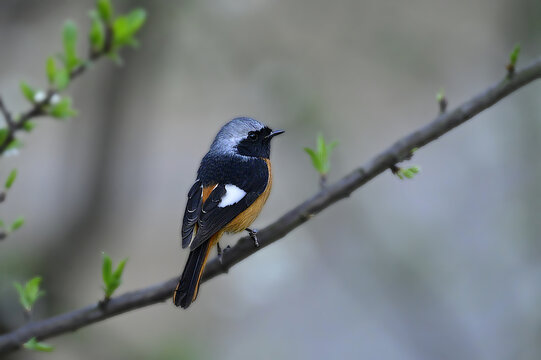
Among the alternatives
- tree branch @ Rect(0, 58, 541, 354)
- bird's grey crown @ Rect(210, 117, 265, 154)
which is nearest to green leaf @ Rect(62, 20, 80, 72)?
tree branch @ Rect(0, 58, 541, 354)

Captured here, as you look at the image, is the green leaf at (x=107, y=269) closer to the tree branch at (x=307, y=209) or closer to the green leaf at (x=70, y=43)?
the tree branch at (x=307, y=209)

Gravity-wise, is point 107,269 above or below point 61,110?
below

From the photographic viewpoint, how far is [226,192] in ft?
9.41

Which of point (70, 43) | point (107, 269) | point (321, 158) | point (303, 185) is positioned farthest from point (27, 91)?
point (303, 185)

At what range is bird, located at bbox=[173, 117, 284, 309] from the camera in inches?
99.3

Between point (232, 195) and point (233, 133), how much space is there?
0.48 metres

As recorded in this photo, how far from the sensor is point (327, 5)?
662cm

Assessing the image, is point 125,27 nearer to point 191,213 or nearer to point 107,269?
point 107,269

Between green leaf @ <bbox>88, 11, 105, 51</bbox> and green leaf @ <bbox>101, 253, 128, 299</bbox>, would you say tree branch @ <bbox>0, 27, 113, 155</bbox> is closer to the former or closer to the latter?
green leaf @ <bbox>88, 11, 105, 51</bbox>

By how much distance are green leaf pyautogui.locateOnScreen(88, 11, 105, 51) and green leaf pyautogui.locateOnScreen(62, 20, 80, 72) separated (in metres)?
0.05

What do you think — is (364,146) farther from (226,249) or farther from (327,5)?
(226,249)

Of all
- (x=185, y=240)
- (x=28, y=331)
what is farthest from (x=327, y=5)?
(x=28, y=331)

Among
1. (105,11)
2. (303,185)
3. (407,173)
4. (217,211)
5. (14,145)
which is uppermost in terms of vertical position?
(105,11)

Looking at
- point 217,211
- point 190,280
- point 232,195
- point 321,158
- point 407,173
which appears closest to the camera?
point 407,173
